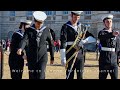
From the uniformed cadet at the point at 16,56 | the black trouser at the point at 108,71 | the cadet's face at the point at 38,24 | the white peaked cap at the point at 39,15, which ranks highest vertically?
the white peaked cap at the point at 39,15

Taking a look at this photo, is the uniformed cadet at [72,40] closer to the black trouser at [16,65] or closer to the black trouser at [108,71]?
the black trouser at [108,71]

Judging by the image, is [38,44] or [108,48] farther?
[108,48]

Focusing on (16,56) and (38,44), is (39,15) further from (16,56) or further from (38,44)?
(16,56)

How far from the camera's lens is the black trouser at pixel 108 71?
702 centimetres

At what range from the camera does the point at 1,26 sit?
730 cm

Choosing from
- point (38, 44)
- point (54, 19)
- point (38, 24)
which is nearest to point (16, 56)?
point (38, 44)

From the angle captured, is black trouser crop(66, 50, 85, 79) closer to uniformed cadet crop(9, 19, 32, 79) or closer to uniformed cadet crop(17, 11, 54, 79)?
uniformed cadet crop(17, 11, 54, 79)

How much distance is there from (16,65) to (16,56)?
155 millimetres

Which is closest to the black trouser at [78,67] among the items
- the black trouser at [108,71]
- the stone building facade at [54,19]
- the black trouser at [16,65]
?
the black trouser at [108,71]

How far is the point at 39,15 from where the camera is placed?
7035 millimetres

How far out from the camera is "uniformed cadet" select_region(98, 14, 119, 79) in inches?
278
